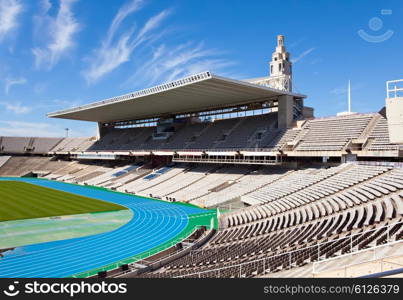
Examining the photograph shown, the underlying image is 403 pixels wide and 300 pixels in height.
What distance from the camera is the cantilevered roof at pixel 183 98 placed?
36.2 metres

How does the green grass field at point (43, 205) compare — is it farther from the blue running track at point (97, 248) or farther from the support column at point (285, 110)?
the support column at point (285, 110)

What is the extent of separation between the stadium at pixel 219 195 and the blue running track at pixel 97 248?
0.09m

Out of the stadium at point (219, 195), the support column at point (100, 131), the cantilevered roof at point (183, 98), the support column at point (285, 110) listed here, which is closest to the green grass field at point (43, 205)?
the stadium at point (219, 195)

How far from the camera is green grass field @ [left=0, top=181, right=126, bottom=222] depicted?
Result: 29.5m

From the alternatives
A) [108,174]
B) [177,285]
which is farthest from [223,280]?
[108,174]

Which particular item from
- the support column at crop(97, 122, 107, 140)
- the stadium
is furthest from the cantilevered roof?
the support column at crop(97, 122, 107, 140)

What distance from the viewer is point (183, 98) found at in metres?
44.1

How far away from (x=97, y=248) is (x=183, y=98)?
27066 mm

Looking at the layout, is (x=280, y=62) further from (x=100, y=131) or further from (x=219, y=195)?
(x=219, y=195)

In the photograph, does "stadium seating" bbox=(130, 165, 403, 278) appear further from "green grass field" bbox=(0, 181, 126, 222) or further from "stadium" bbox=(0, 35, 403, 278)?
"green grass field" bbox=(0, 181, 126, 222)

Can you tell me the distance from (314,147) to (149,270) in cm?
2437

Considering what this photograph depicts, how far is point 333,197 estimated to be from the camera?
2094 centimetres

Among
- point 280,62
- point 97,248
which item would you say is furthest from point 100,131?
point 97,248

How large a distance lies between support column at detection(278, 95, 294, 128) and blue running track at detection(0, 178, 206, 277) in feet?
56.5
